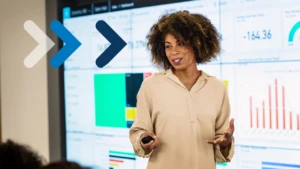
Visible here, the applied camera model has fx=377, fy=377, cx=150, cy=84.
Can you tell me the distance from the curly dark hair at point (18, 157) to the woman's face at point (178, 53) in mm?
454

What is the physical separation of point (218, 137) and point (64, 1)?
121 centimetres

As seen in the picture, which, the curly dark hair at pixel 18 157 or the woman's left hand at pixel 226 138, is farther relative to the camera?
the woman's left hand at pixel 226 138

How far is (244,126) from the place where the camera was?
1.43m

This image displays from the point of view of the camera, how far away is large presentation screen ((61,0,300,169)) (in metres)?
1.34

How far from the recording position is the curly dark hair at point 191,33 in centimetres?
97

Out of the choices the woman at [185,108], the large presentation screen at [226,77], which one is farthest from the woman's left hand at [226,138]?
the large presentation screen at [226,77]

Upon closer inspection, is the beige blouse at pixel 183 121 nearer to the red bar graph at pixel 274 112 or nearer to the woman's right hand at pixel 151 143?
the woman's right hand at pixel 151 143

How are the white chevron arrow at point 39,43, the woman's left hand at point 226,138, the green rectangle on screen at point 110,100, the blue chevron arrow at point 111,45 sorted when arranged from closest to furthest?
1. the woman's left hand at point 226,138
2. the blue chevron arrow at point 111,45
3. the green rectangle on screen at point 110,100
4. the white chevron arrow at point 39,43

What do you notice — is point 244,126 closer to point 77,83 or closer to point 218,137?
point 218,137

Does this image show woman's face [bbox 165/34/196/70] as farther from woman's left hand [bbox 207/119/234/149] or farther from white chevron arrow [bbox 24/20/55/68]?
white chevron arrow [bbox 24/20/55/68]

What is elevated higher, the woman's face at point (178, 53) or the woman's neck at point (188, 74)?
the woman's face at point (178, 53)

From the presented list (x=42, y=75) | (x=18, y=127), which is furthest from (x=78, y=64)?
(x=18, y=127)

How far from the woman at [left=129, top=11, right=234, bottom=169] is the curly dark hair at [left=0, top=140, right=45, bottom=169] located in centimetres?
35

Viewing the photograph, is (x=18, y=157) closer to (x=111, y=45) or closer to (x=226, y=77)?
(x=111, y=45)
